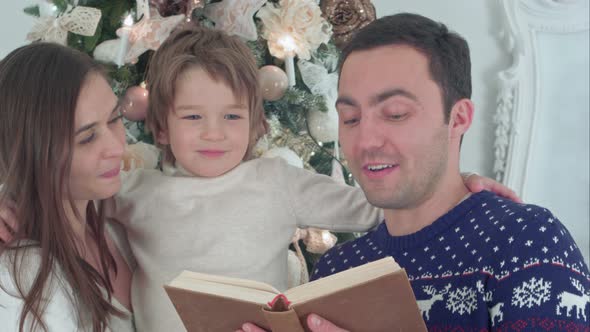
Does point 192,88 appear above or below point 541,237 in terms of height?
above

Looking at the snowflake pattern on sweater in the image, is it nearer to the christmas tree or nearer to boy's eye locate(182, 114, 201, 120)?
boy's eye locate(182, 114, 201, 120)

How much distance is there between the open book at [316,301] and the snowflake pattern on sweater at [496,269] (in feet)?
0.63

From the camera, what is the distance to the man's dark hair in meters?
1.32

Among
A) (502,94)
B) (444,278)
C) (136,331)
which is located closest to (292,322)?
(444,278)

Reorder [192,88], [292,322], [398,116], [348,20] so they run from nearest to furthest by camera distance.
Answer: [292,322]
[398,116]
[192,88]
[348,20]

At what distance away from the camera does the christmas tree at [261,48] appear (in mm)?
1735

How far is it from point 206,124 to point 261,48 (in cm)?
52

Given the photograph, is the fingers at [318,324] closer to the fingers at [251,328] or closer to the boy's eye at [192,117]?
the fingers at [251,328]

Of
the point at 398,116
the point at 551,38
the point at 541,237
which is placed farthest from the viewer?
the point at 551,38

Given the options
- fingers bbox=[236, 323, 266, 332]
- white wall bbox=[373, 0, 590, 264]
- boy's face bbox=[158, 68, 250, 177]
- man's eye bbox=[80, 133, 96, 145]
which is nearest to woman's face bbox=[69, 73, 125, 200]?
man's eye bbox=[80, 133, 96, 145]

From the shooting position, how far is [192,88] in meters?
1.54

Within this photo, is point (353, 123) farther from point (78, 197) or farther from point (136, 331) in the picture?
point (136, 331)

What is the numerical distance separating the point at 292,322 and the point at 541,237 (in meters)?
0.47

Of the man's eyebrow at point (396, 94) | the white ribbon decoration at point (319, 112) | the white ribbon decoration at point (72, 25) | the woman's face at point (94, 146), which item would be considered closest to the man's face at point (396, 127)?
the man's eyebrow at point (396, 94)
